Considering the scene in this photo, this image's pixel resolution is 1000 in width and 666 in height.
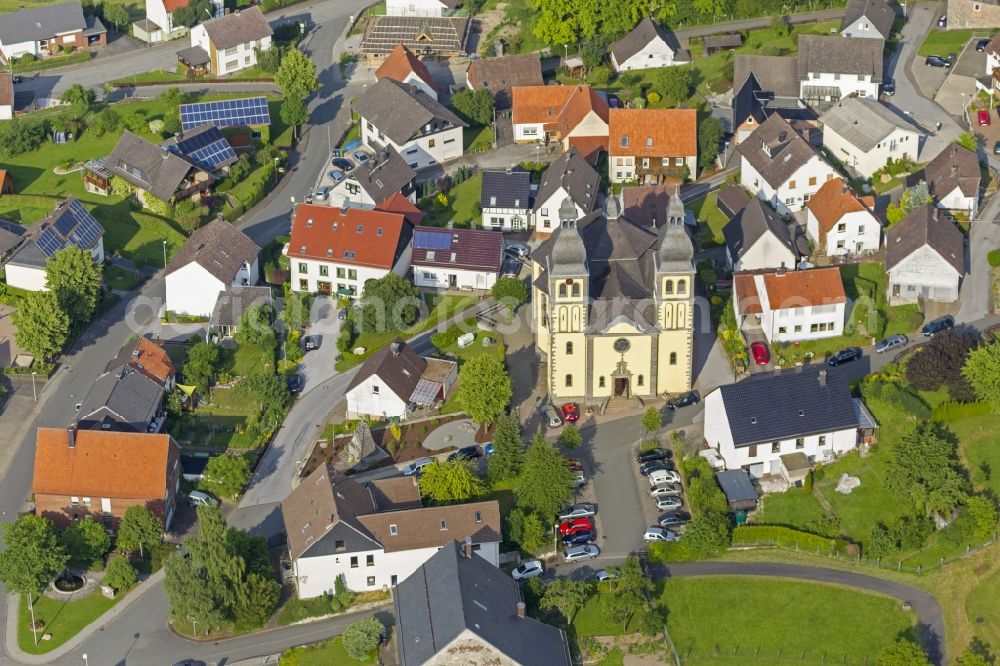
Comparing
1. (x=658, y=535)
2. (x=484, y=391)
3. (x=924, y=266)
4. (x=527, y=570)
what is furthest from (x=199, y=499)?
(x=924, y=266)

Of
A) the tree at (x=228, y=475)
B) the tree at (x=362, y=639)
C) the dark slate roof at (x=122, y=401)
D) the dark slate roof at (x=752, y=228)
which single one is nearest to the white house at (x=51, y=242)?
the dark slate roof at (x=122, y=401)

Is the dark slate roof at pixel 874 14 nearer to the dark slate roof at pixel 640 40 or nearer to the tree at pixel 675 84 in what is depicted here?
the dark slate roof at pixel 640 40

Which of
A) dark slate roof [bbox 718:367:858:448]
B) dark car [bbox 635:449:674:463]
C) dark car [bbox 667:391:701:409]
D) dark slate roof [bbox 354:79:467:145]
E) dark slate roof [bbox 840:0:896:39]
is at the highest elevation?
dark slate roof [bbox 840:0:896:39]

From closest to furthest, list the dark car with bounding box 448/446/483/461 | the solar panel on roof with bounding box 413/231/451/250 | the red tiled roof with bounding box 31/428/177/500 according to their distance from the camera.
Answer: the red tiled roof with bounding box 31/428/177/500, the dark car with bounding box 448/446/483/461, the solar panel on roof with bounding box 413/231/451/250

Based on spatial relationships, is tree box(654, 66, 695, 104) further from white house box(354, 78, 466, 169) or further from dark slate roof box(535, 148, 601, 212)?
dark slate roof box(535, 148, 601, 212)

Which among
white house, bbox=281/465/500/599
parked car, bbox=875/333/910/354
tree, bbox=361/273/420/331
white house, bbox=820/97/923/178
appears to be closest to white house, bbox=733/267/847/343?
parked car, bbox=875/333/910/354

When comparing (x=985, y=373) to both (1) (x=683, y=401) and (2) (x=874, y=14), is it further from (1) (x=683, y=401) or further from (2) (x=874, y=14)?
(2) (x=874, y=14)
